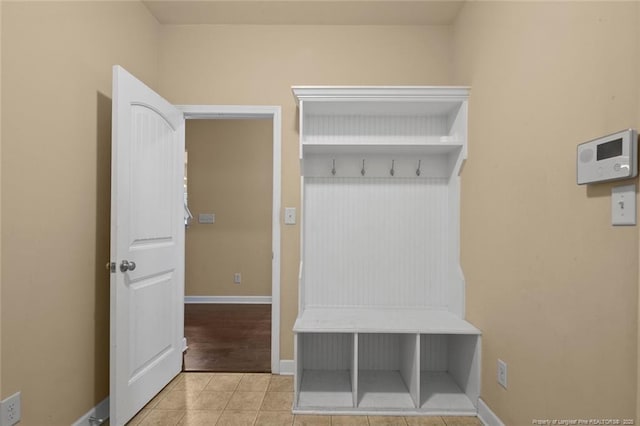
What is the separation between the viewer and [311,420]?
1979 mm

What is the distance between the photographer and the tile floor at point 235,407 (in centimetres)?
196

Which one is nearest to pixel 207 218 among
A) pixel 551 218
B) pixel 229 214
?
pixel 229 214

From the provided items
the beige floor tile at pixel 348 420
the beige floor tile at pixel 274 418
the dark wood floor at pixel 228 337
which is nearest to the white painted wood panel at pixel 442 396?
the beige floor tile at pixel 348 420

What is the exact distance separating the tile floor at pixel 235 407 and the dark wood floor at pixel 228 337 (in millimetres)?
206

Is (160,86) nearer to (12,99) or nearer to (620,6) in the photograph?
(12,99)

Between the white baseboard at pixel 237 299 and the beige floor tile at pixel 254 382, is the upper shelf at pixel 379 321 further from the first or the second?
the white baseboard at pixel 237 299

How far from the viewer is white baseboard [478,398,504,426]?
5.97 ft

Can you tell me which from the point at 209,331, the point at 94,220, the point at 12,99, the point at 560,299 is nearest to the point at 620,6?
the point at 560,299

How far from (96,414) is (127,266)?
837 millimetres

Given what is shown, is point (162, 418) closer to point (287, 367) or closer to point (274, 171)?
point (287, 367)

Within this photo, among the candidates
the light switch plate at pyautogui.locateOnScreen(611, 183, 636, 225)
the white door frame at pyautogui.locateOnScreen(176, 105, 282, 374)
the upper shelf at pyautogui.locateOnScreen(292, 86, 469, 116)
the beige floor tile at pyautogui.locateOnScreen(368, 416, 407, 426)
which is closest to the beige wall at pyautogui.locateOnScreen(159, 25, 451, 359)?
the white door frame at pyautogui.locateOnScreen(176, 105, 282, 374)

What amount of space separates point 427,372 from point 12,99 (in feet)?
9.05

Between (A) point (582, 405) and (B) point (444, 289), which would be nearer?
(A) point (582, 405)

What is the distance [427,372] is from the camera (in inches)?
97.6
